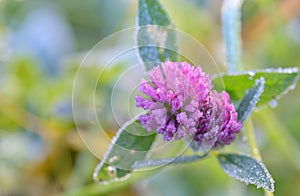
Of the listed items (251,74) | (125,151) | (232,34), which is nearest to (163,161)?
(125,151)

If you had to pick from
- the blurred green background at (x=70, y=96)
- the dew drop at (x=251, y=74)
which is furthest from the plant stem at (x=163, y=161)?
the blurred green background at (x=70, y=96)

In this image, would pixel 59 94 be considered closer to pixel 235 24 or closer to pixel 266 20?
pixel 235 24

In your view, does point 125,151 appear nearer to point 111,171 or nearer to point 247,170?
point 111,171

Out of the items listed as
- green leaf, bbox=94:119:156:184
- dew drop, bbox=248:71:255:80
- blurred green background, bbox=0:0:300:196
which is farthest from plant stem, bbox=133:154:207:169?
blurred green background, bbox=0:0:300:196

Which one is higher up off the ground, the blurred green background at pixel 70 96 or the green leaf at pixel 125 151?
the green leaf at pixel 125 151

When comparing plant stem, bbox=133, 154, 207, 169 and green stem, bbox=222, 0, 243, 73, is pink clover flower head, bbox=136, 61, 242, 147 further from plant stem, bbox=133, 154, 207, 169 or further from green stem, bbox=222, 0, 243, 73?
green stem, bbox=222, 0, 243, 73

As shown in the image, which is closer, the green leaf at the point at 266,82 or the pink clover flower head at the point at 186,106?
the pink clover flower head at the point at 186,106

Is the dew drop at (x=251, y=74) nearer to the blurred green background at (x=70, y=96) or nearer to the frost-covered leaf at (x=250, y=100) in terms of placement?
the frost-covered leaf at (x=250, y=100)
